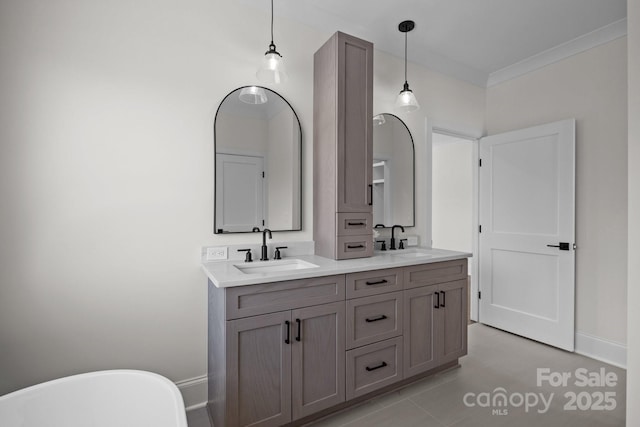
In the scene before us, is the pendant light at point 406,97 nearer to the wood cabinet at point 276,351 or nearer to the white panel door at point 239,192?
the white panel door at point 239,192

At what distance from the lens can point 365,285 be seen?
192 centimetres

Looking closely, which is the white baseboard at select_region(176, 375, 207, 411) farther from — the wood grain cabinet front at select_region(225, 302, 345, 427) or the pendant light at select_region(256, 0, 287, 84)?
the pendant light at select_region(256, 0, 287, 84)

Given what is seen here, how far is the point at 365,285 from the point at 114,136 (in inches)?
66.9

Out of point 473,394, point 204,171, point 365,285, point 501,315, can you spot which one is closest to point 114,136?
point 204,171

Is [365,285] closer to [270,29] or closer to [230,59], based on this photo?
[230,59]

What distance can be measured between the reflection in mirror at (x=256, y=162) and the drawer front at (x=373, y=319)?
75 cm

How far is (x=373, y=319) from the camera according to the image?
6.38 ft

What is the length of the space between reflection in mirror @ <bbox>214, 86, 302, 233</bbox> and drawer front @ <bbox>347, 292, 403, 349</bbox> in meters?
0.75

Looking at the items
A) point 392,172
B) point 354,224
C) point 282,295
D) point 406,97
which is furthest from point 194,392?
point 406,97

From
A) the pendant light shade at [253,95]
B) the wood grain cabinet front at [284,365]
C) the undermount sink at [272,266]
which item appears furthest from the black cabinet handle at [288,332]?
the pendant light shade at [253,95]

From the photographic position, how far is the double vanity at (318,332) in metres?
1.55

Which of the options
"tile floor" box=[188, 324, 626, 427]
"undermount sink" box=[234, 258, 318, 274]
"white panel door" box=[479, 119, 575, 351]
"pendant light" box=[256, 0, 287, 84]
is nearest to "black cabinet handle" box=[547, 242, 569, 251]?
"white panel door" box=[479, 119, 575, 351]

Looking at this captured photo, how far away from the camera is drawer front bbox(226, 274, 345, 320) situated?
1528mm

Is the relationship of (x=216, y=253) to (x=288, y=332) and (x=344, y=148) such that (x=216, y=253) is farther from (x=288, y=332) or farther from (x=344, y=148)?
(x=344, y=148)
